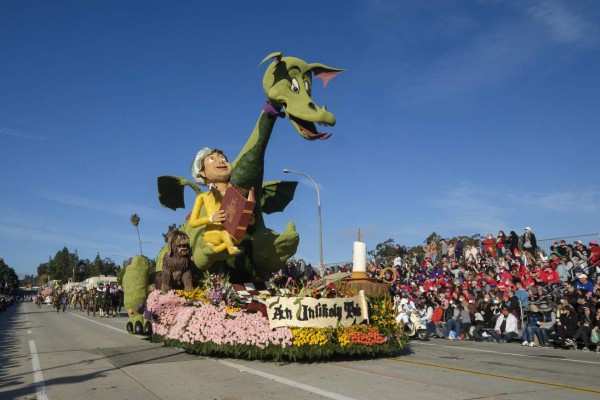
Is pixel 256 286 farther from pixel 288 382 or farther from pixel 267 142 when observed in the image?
pixel 288 382

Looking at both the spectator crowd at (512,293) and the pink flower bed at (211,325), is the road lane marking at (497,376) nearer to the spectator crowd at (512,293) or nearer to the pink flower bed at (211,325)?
the pink flower bed at (211,325)

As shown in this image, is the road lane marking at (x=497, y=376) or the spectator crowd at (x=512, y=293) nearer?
the road lane marking at (x=497, y=376)

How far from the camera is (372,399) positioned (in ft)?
20.3

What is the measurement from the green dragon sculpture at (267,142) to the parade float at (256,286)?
0.9 inches

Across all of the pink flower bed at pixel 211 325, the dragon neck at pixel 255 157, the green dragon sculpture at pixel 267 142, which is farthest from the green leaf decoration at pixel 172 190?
the pink flower bed at pixel 211 325

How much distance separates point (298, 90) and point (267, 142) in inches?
55.7

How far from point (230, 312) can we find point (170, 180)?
16.2 ft

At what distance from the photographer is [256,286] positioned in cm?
1203

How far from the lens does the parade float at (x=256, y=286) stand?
30.1 feet

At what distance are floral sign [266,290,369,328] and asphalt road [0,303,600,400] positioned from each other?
72 centimetres

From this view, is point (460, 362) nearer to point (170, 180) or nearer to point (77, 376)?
point (77, 376)

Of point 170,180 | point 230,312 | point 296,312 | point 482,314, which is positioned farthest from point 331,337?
point 482,314

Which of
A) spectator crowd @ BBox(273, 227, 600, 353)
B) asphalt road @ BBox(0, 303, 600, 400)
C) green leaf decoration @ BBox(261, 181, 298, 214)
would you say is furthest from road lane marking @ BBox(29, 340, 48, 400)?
spectator crowd @ BBox(273, 227, 600, 353)

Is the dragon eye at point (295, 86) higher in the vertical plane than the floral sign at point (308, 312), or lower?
higher
